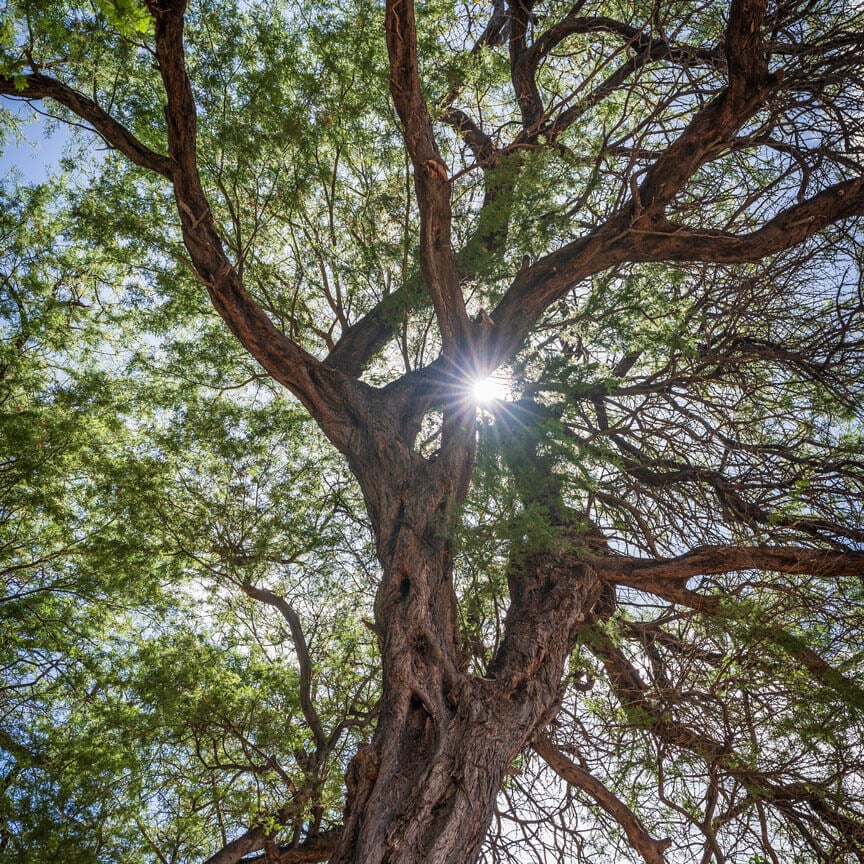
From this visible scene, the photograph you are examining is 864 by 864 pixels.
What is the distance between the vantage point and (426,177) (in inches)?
137

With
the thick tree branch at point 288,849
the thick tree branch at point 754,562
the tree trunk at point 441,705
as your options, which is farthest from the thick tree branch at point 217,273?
the thick tree branch at point 288,849

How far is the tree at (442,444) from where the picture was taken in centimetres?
360

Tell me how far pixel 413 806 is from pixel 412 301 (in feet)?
10.4

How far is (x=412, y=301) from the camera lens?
4625mm

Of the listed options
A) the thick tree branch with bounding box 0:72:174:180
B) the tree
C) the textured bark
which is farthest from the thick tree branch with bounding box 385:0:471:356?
the thick tree branch with bounding box 0:72:174:180

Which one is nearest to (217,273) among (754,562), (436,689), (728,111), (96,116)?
(96,116)

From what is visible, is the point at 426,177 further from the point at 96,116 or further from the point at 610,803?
the point at 610,803

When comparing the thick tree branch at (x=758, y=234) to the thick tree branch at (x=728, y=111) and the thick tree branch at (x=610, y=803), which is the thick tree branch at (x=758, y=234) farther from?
the thick tree branch at (x=610, y=803)

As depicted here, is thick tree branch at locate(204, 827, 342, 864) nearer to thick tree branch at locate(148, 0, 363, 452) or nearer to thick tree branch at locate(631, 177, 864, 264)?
thick tree branch at locate(148, 0, 363, 452)

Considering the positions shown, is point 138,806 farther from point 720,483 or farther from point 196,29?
point 196,29

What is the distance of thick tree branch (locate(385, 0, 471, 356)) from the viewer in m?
3.07

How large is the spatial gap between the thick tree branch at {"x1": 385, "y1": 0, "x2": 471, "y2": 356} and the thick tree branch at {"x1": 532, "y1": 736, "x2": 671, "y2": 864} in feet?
8.52

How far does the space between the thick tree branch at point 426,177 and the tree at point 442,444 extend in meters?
0.02

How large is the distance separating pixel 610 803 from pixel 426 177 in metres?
3.75
